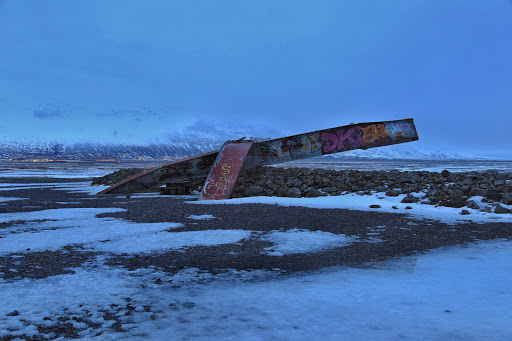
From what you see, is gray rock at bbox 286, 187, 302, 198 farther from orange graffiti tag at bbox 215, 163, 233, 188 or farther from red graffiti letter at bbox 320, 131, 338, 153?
red graffiti letter at bbox 320, 131, 338, 153

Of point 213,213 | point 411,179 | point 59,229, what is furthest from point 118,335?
point 411,179

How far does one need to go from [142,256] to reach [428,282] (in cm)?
345

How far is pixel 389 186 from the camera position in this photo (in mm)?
12227

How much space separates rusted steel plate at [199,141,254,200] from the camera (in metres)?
12.6

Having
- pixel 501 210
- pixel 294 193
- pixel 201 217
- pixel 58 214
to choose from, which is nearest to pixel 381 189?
pixel 294 193

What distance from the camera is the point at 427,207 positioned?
9.38 meters

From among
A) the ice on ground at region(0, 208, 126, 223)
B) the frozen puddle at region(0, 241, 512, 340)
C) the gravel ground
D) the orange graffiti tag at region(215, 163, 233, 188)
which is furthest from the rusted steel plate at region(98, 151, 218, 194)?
the frozen puddle at region(0, 241, 512, 340)

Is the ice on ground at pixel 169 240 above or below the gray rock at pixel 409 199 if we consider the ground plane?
below

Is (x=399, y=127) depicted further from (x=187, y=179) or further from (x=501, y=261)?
(x=501, y=261)

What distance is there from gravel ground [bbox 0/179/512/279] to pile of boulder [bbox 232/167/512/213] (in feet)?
7.57

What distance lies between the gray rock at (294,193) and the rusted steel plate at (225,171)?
1.91 m

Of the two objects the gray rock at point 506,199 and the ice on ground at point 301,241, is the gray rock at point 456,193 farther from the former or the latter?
the ice on ground at point 301,241

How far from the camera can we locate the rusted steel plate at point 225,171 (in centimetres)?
1262

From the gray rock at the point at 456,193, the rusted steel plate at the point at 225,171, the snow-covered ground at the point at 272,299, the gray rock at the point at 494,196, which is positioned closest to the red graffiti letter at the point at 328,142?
the rusted steel plate at the point at 225,171
